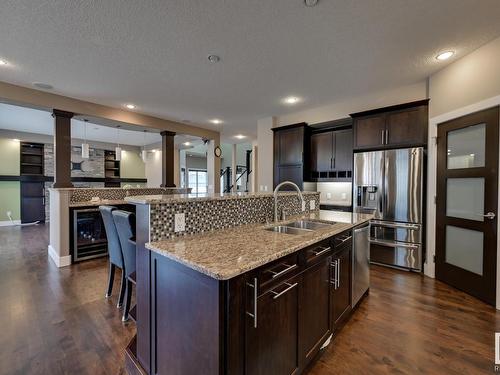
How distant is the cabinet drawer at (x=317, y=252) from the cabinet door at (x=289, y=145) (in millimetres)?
3068

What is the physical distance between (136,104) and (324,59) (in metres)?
3.37

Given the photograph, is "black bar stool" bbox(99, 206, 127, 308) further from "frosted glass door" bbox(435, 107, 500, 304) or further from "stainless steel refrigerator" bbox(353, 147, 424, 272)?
"frosted glass door" bbox(435, 107, 500, 304)

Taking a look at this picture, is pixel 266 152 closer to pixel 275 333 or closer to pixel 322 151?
pixel 322 151

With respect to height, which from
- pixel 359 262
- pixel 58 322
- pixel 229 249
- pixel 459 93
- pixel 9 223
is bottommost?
pixel 58 322

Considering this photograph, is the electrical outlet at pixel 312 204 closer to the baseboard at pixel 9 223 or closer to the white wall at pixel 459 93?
the white wall at pixel 459 93

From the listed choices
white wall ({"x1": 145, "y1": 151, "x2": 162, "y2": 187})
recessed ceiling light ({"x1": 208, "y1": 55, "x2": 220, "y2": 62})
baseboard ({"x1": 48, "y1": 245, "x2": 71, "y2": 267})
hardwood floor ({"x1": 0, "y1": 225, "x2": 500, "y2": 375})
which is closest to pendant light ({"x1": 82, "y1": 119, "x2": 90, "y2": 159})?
baseboard ({"x1": 48, "y1": 245, "x2": 71, "y2": 267})

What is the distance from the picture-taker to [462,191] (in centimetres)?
284

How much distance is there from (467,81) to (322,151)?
2.25m

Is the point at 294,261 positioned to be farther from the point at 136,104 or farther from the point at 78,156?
the point at 78,156

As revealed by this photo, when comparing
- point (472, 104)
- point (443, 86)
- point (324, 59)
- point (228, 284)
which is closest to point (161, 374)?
point (228, 284)

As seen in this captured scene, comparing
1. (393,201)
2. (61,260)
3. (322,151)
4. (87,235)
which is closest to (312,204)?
(393,201)

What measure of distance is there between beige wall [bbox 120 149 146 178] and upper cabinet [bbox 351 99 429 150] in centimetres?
860

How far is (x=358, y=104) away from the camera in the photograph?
4.09 meters

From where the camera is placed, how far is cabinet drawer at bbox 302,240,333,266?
151cm
